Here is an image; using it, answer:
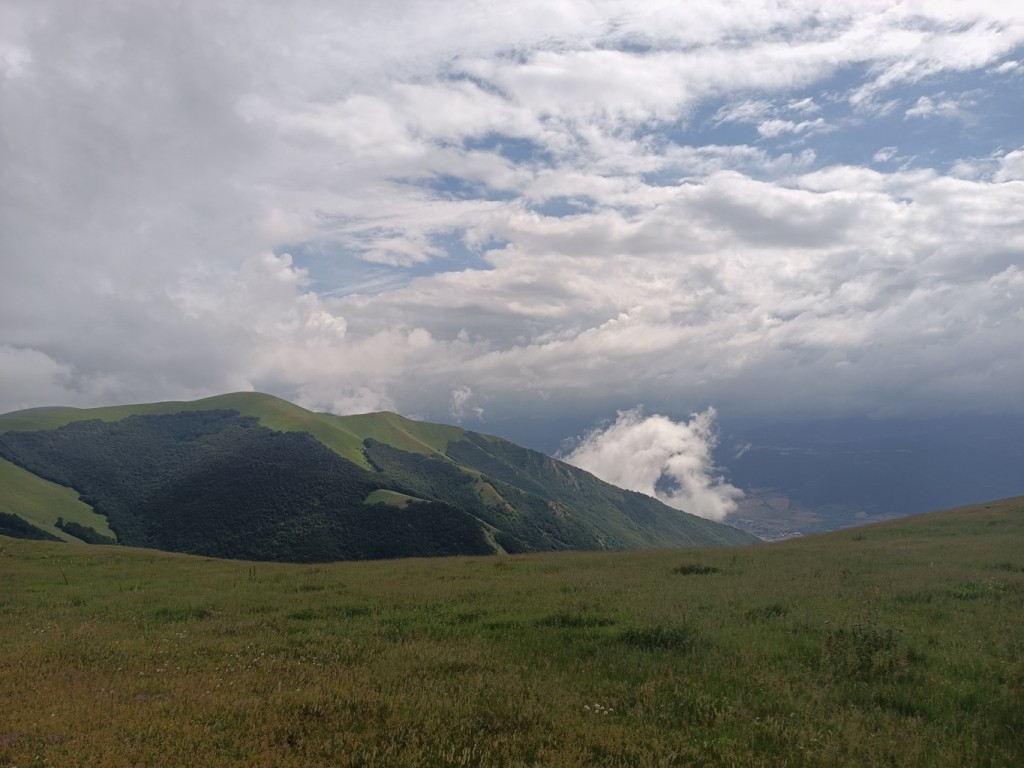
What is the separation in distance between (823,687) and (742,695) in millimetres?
1556

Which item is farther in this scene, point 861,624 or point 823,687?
point 861,624

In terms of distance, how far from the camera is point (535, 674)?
1151 centimetres

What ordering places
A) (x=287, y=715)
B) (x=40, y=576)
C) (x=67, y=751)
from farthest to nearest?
(x=40, y=576) → (x=287, y=715) → (x=67, y=751)

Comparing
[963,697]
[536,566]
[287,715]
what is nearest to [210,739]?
[287,715]

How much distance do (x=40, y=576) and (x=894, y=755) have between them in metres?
35.5

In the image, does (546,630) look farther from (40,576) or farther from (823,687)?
(40,576)

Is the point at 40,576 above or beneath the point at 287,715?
beneath

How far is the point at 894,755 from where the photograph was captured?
8.05m

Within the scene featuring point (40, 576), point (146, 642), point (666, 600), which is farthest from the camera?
point (40, 576)

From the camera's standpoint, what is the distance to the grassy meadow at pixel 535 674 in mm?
8203

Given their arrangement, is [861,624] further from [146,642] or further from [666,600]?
[146,642]

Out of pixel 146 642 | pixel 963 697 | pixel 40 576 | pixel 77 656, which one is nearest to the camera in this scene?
pixel 963 697

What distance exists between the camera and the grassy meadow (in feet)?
26.9

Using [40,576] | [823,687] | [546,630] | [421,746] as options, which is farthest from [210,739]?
[40,576]
